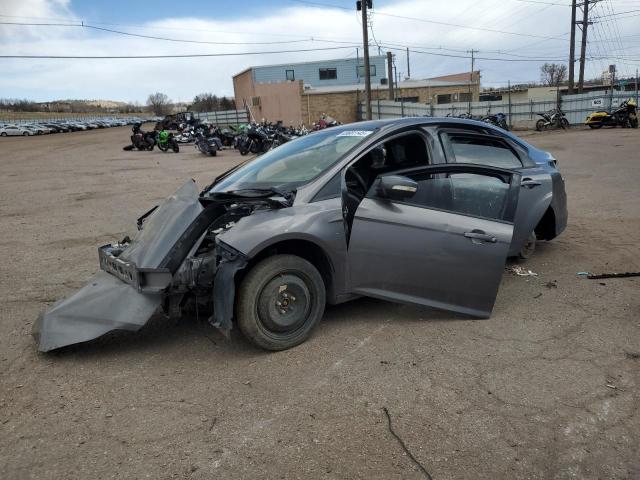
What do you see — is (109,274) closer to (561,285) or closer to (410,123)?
(410,123)

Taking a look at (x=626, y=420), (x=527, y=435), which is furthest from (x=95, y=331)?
(x=626, y=420)

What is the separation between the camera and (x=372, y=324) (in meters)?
4.34

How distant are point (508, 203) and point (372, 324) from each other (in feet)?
5.09

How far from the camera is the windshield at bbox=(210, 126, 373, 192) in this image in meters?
4.33

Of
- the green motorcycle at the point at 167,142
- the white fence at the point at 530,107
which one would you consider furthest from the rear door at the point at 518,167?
the white fence at the point at 530,107

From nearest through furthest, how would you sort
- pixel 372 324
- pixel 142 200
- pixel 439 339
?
pixel 439 339 < pixel 372 324 < pixel 142 200

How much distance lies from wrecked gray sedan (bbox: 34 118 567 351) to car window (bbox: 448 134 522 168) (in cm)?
2

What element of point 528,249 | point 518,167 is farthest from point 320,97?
point 518,167

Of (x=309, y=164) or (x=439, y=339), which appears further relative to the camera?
(x=309, y=164)

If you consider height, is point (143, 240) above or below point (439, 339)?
above

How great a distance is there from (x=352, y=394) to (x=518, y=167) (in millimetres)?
3138

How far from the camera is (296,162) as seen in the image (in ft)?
15.2

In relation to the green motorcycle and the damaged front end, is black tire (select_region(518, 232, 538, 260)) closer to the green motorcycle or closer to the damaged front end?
the damaged front end

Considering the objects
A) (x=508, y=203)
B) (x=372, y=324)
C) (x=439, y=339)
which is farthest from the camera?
(x=508, y=203)
